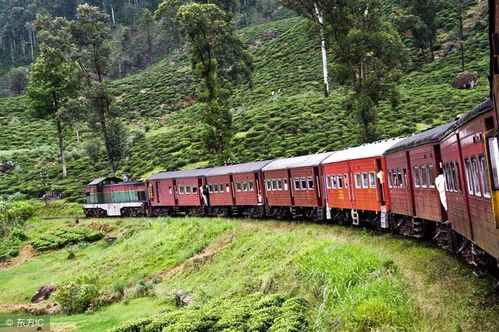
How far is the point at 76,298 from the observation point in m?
28.0

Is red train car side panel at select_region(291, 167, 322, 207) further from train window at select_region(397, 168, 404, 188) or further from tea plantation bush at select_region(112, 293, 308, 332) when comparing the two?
tea plantation bush at select_region(112, 293, 308, 332)

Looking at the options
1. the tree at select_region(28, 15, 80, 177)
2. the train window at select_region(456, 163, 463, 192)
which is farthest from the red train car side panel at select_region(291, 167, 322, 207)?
the tree at select_region(28, 15, 80, 177)

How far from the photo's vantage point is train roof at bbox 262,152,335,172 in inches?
1191

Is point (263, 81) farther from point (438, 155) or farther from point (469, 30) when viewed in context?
point (438, 155)

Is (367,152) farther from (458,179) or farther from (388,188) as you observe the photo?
(458,179)

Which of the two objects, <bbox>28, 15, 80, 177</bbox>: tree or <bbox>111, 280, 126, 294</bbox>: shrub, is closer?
<bbox>111, 280, 126, 294</bbox>: shrub

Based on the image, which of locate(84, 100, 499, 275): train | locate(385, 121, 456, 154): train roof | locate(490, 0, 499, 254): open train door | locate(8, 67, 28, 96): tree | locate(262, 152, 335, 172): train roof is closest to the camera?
locate(490, 0, 499, 254): open train door

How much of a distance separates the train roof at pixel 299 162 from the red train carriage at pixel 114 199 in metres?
18.6

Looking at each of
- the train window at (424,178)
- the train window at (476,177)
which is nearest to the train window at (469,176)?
the train window at (476,177)

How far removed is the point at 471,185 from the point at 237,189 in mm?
26821

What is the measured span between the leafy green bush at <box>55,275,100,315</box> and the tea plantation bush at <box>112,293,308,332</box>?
10162 millimetres

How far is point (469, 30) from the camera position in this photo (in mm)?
82188

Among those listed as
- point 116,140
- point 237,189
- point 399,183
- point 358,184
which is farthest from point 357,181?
point 116,140

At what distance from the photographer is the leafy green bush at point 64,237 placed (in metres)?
44.7
